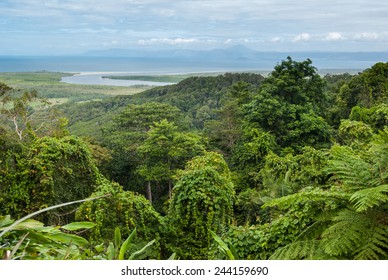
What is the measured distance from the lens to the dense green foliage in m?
1.62

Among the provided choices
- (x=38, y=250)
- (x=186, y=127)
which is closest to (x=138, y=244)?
(x=38, y=250)

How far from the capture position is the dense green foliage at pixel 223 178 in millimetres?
1624

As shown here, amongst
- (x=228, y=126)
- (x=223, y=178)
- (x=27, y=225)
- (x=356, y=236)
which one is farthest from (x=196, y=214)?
(x=228, y=126)

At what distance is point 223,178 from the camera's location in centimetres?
504

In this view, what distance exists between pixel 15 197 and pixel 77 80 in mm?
8423

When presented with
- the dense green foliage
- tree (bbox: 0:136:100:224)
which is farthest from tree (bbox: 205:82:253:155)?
tree (bbox: 0:136:100:224)

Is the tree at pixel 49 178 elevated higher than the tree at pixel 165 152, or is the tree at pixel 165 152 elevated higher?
the tree at pixel 49 178

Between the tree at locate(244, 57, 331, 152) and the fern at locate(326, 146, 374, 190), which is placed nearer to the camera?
the fern at locate(326, 146, 374, 190)

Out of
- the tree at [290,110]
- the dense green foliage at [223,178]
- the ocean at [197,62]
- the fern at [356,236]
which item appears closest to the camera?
the fern at [356,236]

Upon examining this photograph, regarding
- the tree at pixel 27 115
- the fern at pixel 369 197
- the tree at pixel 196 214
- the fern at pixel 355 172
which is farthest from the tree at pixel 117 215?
the tree at pixel 27 115

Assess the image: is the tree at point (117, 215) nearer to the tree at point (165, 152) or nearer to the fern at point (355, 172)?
the fern at point (355, 172)

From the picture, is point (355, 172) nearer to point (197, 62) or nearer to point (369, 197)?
point (369, 197)

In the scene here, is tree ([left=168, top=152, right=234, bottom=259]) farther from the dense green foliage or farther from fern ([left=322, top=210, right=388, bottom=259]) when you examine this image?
fern ([left=322, top=210, right=388, bottom=259])
